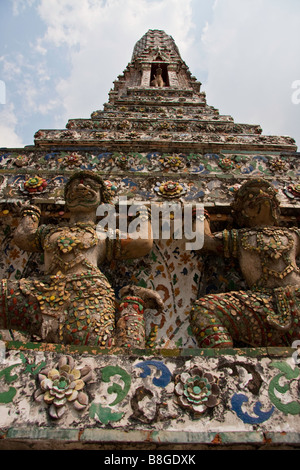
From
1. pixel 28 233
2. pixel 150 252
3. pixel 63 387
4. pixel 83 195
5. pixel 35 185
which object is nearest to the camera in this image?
pixel 63 387

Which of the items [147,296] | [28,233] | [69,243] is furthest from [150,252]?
[28,233]

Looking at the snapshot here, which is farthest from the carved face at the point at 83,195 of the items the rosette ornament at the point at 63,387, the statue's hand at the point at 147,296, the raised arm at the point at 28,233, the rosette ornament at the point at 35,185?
the rosette ornament at the point at 63,387

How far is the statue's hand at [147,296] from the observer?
4387 mm

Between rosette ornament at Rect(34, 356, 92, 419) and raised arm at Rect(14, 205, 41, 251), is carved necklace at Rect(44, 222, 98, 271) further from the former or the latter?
rosette ornament at Rect(34, 356, 92, 419)

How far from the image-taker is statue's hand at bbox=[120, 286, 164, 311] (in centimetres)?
439

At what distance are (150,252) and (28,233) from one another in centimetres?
152

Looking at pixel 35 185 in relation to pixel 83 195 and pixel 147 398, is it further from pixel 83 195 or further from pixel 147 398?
pixel 147 398

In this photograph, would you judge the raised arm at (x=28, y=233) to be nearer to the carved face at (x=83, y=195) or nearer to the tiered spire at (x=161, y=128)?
the carved face at (x=83, y=195)

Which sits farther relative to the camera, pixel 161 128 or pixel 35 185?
pixel 161 128

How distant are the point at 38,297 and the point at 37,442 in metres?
1.53

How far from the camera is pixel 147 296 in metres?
4.42

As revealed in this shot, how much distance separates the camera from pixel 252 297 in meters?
4.18

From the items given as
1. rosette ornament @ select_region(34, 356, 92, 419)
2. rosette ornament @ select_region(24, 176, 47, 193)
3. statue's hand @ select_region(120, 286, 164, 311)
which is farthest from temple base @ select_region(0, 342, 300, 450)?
rosette ornament @ select_region(24, 176, 47, 193)

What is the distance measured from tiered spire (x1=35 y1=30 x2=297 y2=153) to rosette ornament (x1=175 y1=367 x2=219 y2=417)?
14.2ft
